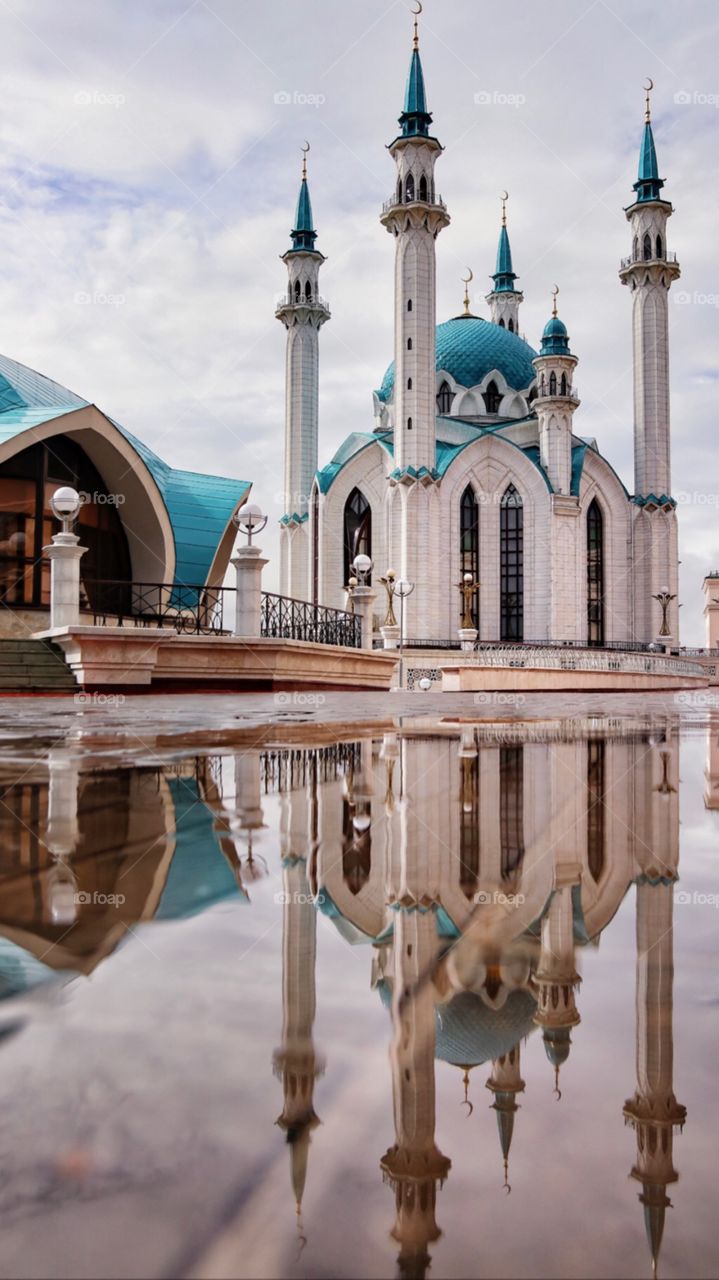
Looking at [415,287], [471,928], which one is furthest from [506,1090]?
[415,287]

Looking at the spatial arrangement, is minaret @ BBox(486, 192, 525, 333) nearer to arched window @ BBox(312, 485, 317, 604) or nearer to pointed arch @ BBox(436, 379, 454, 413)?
pointed arch @ BBox(436, 379, 454, 413)

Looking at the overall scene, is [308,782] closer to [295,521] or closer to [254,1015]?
[254,1015]

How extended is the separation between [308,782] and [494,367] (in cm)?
5029

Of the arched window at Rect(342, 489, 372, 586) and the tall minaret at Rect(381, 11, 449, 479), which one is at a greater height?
the tall minaret at Rect(381, 11, 449, 479)

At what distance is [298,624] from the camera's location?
17.5m

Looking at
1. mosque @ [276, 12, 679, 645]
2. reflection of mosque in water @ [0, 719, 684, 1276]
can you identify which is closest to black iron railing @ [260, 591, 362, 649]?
reflection of mosque in water @ [0, 719, 684, 1276]

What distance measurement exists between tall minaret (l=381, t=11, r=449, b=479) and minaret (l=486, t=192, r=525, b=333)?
883 inches

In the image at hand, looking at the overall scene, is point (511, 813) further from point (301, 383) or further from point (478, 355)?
point (478, 355)

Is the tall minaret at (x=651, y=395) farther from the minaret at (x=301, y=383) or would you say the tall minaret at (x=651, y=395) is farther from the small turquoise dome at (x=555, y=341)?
the minaret at (x=301, y=383)

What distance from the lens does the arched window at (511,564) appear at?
44.1 metres

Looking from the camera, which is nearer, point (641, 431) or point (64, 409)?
point (64, 409)

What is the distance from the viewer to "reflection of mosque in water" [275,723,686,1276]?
2.45ft

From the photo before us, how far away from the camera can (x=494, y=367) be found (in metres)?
50.4

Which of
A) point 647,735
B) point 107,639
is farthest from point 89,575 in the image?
point 647,735
